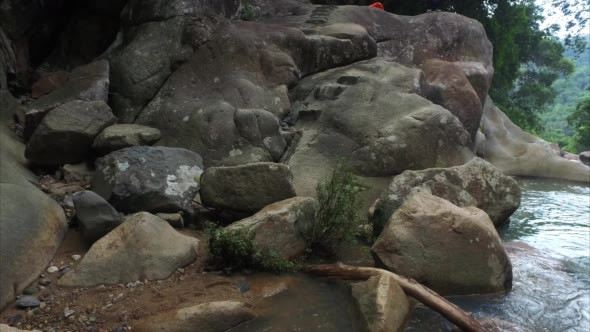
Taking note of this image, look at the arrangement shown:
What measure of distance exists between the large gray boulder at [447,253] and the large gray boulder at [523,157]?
850 cm

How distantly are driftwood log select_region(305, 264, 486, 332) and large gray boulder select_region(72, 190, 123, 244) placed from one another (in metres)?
2.10

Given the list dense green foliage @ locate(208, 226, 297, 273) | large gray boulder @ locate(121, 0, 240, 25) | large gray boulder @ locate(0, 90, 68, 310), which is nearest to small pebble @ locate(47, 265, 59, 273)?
large gray boulder @ locate(0, 90, 68, 310)

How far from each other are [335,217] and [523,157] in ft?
34.2

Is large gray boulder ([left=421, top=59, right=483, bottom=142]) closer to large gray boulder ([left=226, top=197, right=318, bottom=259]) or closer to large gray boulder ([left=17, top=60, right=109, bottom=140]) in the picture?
large gray boulder ([left=226, top=197, right=318, bottom=259])

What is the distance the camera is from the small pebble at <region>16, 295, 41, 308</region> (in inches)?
159

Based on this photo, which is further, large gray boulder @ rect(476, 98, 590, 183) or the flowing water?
large gray boulder @ rect(476, 98, 590, 183)

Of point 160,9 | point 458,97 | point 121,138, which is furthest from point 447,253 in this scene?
point 160,9

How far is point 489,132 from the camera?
14.5 meters

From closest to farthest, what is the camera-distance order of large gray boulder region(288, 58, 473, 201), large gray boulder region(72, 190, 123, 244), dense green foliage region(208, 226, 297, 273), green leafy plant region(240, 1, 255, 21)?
dense green foliage region(208, 226, 297, 273), large gray boulder region(72, 190, 123, 244), large gray boulder region(288, 58, 473, 201), green leafy plant region(240, 1, 255, 21)

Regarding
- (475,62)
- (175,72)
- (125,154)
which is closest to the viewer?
(125,154)

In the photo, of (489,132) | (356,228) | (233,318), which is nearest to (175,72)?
(356,228)

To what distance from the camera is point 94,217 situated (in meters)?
5.00

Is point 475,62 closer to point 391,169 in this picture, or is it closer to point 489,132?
point 489,132

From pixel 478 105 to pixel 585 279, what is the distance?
4.79 m
